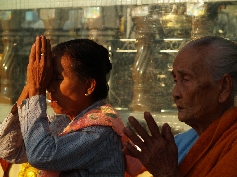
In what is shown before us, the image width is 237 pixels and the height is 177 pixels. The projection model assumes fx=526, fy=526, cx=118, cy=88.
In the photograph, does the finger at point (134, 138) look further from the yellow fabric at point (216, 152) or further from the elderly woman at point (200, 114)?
the yellow fabric at point (216, 152)

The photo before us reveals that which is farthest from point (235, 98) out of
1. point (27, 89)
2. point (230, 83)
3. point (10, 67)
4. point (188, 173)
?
point (10, 67)

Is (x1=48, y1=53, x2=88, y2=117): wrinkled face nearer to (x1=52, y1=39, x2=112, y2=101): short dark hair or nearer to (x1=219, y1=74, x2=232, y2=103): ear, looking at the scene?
(x1=52, y1=39, x2=112, y2=101): short dark hair

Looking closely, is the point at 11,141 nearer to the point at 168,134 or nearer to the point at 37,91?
the point at 37,91

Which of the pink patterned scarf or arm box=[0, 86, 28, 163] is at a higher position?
the pink patterned scarf

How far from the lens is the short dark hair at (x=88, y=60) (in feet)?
7.16

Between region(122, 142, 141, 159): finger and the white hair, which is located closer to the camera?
region(122, 142, 141, 159): finger

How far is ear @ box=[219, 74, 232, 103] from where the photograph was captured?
188 cm

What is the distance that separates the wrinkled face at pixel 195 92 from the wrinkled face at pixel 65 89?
46 centimetres

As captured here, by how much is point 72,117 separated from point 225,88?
0.71 m

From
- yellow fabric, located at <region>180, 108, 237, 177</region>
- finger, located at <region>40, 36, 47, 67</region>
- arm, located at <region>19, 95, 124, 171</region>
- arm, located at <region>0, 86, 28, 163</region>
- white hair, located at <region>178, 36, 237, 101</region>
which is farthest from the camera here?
arm, located at <region>0, 86, 28, 163</region>

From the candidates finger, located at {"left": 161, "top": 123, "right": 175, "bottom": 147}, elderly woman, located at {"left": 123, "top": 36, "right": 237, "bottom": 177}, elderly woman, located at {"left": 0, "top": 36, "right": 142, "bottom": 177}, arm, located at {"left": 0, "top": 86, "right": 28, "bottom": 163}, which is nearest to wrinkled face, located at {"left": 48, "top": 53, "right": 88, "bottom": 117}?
elderly woman, located at {"left": 0, "top": 36, "right": 142, "bottom": 177}

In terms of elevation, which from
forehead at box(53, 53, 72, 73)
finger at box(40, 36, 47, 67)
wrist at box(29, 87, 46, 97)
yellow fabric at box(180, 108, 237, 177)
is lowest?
yellow fabric at box(180, 108, 237, 177)

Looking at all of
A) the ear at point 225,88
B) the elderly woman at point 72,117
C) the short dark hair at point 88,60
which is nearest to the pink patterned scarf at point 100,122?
the elderly woman at point 72,117

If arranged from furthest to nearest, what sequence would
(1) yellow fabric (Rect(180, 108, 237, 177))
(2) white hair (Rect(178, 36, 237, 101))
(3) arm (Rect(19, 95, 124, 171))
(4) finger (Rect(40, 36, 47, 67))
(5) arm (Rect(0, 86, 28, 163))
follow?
(5) arm (Rect(0, 86, 28, 163)) < (4) finger (Rect(40, 36, 47, 67)) < (3) arm (Rect(19, 95, 124, 171)) < (2) white hair (Rect(178, 36, 237, 101)) < (1) yellow fabric (Rect(180, 108, 237, 177))
